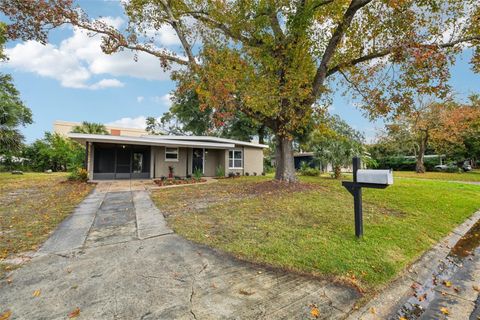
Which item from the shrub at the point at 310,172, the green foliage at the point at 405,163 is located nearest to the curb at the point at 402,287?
the shrub at the point at 310,172

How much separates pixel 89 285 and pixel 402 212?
7.68 meters

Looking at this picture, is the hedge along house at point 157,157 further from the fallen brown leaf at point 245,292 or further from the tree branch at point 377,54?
the fallen brown leaf at point 245,292

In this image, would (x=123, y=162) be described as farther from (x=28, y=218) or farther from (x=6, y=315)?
(x=6, y=315)

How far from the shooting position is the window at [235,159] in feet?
59.8

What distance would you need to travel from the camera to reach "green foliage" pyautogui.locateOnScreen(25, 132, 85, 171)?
21734 mm

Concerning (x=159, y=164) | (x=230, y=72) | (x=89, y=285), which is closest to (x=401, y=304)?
(x=89, y=285)

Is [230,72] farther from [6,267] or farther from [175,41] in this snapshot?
[6,267]

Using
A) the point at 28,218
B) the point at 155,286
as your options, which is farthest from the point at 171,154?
the point at 155,286

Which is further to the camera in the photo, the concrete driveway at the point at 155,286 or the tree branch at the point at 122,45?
the tree branch at the point at 122,45

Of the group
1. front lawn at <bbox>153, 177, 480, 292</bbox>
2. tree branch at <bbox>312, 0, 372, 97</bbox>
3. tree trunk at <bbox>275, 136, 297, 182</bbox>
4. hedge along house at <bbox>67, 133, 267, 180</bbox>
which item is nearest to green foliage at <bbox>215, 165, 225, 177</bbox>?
hedge along house at <bbox>67, 133, 267, 180</bbox>

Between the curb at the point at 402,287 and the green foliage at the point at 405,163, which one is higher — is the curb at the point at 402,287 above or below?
below

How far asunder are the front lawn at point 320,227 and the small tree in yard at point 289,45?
3.35m

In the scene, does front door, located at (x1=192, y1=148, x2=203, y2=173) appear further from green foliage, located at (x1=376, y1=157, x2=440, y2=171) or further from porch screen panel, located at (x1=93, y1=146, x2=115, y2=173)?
green foliage, located at (x1=376, y1=157, x2=440, y2=171)

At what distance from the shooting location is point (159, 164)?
15594 mm
